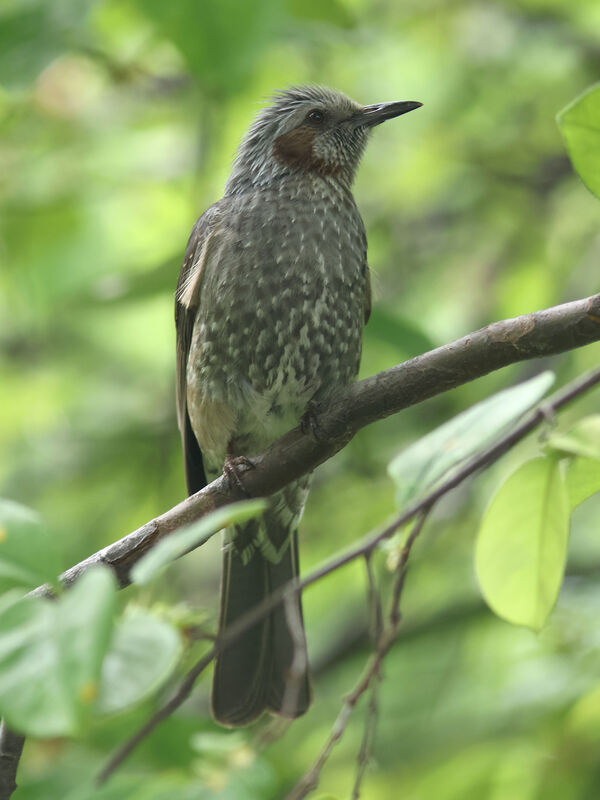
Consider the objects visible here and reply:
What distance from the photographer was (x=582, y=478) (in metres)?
1.55

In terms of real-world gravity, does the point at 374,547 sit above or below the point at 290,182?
below

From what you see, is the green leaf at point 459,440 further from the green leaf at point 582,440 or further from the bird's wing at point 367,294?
the bird's wing at point 367,294

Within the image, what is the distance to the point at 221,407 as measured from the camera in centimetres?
307

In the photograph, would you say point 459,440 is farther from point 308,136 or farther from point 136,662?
point 308,136

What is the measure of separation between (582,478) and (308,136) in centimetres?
222

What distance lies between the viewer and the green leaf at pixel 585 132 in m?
1.45

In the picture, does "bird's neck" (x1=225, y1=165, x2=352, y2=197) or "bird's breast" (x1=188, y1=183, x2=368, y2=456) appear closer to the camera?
"bird's breast" (x1=188, y1=183, x2=368, y2=456)

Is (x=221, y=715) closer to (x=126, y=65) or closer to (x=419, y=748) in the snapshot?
(x=419, y=748)

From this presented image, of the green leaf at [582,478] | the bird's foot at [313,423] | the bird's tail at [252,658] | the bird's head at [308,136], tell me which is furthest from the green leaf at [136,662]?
the bird's head at [308,136]

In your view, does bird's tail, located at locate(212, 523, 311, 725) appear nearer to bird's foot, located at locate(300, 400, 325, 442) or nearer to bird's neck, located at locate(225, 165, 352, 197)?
bird's foot, located at locate(300, 400, 325, 442)

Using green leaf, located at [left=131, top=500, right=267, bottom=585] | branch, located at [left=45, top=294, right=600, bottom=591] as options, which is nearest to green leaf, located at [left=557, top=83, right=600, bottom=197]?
branch, located at [left=45, top=294, right=600, bottom=591]

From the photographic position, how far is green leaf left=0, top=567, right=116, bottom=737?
3.60ft

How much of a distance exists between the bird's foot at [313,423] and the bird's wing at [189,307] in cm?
51

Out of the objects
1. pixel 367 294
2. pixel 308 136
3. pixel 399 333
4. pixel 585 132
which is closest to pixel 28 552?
pixel 585 132
